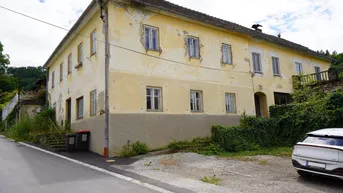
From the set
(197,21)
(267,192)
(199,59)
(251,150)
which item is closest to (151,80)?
(199,59)

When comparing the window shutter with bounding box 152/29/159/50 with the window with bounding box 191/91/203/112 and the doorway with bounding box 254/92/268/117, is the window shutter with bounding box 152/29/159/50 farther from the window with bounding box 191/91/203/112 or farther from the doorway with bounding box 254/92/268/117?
the doorway with bounding box 254/92/268/117

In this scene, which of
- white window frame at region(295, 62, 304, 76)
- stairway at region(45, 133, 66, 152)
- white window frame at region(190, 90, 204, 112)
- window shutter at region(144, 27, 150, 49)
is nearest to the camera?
stairway at region(45, 133, 66, 152)

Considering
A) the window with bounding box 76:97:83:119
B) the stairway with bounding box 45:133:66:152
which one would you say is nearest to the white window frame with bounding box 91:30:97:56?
the window with bounding box 76:97:83:119

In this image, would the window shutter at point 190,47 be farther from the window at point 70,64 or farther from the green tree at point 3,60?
the green tree at point 3,60

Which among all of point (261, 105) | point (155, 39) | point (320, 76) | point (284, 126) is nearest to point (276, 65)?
point (261, 105)

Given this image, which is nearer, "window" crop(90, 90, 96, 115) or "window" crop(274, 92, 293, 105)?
"window" crop(90, 90, 96, 115)

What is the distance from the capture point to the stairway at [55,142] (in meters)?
12.2

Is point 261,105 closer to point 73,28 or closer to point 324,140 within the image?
point 324,140

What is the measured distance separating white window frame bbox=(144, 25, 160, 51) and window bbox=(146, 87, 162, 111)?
220 centimetres

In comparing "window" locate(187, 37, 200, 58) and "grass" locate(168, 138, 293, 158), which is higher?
"window" locate(187, 37, 200, 58)

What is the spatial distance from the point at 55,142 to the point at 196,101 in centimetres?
813

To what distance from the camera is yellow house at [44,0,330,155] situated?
37.7 ft

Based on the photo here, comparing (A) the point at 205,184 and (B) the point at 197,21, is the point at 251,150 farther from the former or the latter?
(B) the point at 197,21

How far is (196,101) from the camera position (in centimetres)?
1404
